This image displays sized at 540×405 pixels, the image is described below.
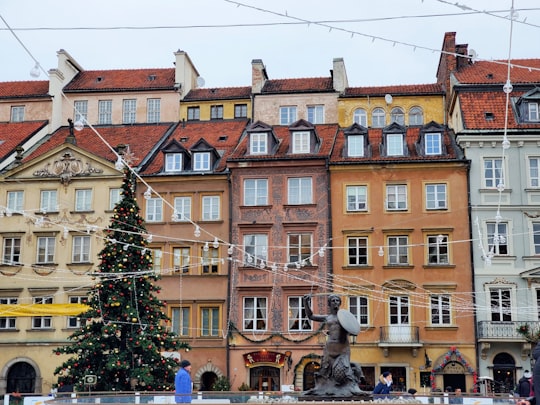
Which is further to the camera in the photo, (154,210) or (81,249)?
(81,249)

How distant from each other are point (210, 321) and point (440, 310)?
36.2 ft

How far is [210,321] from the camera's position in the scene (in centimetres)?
4225

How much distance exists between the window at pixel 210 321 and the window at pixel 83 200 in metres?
8.28

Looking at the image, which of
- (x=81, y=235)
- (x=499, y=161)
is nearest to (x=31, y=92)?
(x=81, y=235)

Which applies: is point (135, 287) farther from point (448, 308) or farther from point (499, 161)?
point (499, 161)

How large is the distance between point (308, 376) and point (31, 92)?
24.2m

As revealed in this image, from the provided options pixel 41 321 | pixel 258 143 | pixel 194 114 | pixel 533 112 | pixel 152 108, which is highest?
pixel 152 108

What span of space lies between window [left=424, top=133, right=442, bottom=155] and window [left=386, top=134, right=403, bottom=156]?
4.22 feet

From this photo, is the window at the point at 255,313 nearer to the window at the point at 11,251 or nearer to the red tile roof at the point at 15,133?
the window at the point at 11,251

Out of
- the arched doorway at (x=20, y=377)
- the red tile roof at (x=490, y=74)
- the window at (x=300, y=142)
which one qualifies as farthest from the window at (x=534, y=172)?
the arched doorway at (x=20, y=377)

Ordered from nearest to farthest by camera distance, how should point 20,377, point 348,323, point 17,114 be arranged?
point 348,323
point 20,377
point 17,114

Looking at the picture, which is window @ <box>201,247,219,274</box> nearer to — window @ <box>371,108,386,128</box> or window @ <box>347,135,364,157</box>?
window @ <box>347,135,364,157</box>

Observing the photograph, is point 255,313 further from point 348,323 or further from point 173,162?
point 348,323

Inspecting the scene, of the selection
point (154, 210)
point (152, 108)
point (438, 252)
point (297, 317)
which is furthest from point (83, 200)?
point (438, 252)
